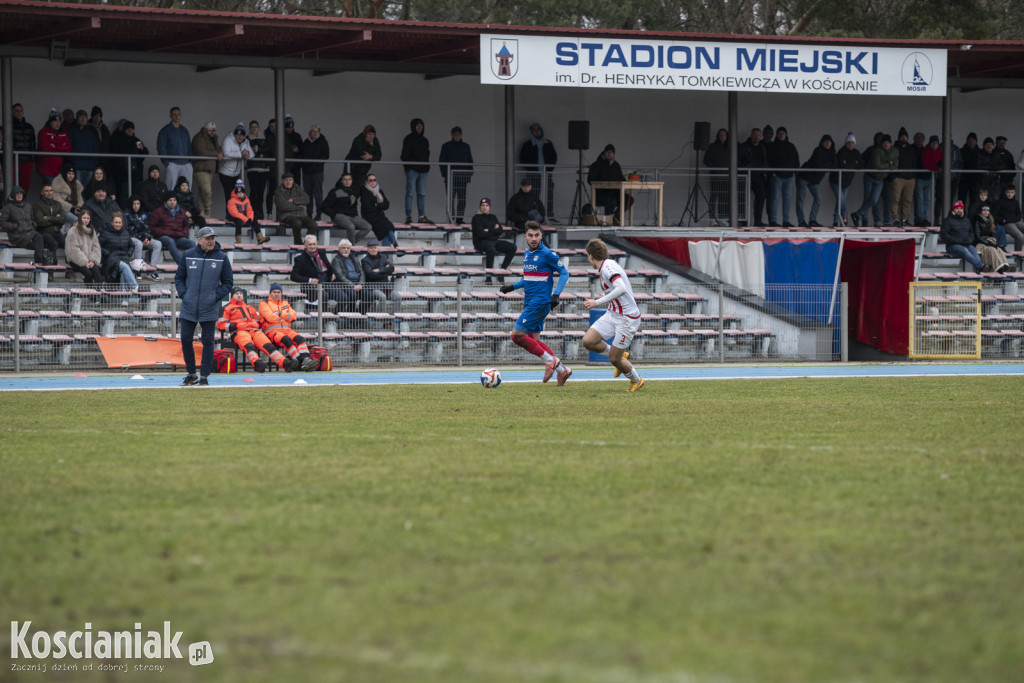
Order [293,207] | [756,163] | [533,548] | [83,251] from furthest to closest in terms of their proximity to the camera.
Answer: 1. [756,163]
2. [293,207]
3. [83,251]
4. [533,548]

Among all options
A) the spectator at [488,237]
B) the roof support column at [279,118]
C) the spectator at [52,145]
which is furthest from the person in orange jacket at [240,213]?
the spectator at [488,237]

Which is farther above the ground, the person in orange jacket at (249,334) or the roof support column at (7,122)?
the roof support column at (7,122)

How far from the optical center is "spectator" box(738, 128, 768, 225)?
28.0 metres

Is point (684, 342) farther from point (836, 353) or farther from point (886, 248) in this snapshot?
point (886, 248)

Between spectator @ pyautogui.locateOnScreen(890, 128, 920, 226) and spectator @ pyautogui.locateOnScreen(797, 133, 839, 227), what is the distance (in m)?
1.44

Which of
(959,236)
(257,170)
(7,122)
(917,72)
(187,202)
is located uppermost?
(917,72)

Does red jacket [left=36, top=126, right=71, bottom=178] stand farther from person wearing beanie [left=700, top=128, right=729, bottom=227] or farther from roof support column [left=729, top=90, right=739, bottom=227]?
roof support column [left=729, top=90, right=739, bottom=227]

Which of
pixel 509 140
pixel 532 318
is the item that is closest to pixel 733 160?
pixel 509 140

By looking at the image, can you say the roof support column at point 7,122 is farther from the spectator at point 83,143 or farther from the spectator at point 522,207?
the spectator at point 522,207

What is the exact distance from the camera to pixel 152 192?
2248cm

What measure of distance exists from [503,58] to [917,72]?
8.69m

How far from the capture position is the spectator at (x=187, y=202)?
74.9 ft

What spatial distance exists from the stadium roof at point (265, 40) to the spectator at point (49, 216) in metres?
3.12

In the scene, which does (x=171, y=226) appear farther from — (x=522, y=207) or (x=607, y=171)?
(x=607, y=171)
